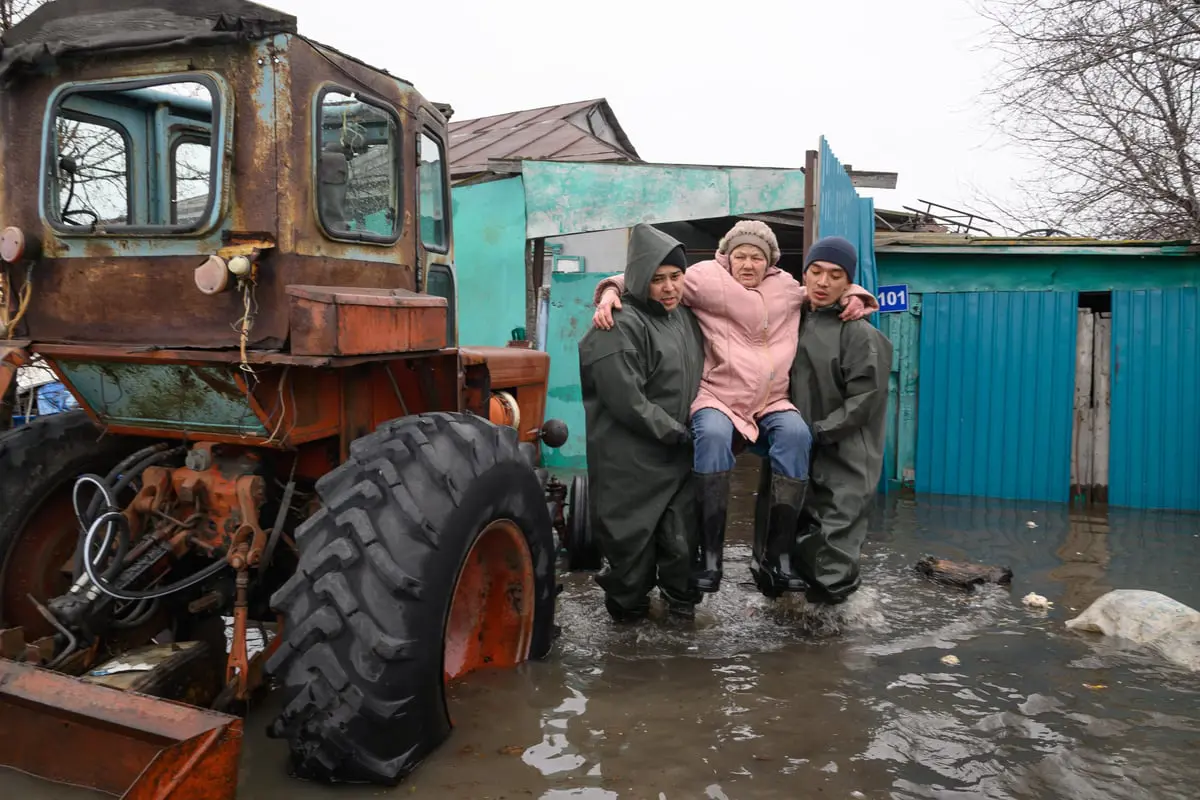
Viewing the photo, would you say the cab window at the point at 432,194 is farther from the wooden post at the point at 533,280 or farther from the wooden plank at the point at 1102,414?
the wooden plank at the point at 1102,414

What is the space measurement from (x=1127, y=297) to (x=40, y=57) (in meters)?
8.63

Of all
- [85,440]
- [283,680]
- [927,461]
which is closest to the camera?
[283,680]

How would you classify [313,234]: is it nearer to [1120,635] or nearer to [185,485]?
[185,485]

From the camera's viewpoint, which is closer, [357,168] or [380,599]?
[380,599]

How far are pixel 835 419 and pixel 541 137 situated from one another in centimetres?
934

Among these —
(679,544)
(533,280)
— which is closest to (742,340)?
(679,544)

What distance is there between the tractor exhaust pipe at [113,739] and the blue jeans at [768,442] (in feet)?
7.72

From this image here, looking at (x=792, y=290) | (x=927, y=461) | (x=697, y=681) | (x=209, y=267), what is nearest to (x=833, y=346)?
(x=792, y=290)

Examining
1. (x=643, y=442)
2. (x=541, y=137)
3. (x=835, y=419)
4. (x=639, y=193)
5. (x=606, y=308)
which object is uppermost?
(x=541, y=137)

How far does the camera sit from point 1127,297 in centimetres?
816

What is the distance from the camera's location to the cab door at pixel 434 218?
3.50 meters

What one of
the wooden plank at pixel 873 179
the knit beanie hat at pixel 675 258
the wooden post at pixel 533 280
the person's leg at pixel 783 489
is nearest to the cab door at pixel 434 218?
the knit beanie hat at pixel 675 258

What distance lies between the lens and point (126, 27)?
2.71 metres

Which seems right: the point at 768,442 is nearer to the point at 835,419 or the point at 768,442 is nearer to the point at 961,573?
the point at 835,419
